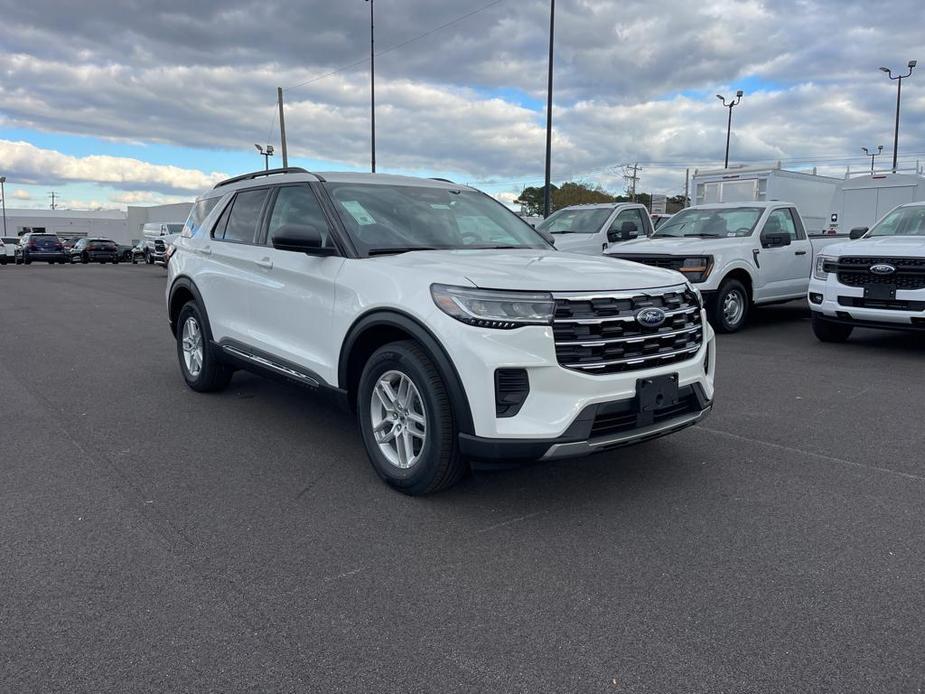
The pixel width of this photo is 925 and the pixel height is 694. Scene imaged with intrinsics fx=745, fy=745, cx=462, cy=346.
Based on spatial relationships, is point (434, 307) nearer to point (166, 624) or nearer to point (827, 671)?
point (166, 624)

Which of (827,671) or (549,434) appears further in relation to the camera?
(549,434)

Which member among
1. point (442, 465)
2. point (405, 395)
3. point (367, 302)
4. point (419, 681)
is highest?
point (367, 302)

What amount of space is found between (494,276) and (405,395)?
32.2 inches

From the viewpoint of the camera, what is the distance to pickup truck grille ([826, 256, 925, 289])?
25.9 ft

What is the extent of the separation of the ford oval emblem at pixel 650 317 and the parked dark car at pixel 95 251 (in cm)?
4070

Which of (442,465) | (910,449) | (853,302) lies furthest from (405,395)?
(853,302)

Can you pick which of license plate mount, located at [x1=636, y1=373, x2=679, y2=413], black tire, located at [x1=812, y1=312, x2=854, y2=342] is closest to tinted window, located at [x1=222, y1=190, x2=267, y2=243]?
license plate mount, located at [x1=636, y1=373, x2=679, y2=413]

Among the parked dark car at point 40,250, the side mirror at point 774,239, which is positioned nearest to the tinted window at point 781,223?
the side mirror at point 774,239

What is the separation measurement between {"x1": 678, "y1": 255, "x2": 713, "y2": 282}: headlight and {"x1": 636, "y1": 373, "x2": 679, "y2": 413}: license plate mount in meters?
6.41

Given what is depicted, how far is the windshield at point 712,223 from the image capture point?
10906 mm

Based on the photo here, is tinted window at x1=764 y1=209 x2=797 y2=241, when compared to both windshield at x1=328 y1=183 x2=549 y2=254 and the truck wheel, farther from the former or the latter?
windshield at x1=328 y1=183 x2=549 y2=254

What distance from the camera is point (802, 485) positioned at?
425 cm

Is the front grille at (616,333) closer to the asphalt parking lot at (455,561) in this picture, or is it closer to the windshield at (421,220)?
the asphalt parking lot at (455,561)

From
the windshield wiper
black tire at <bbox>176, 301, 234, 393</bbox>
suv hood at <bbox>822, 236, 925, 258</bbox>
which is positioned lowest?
black tire at <bbox>176, 301, 234, 393</bbox>
